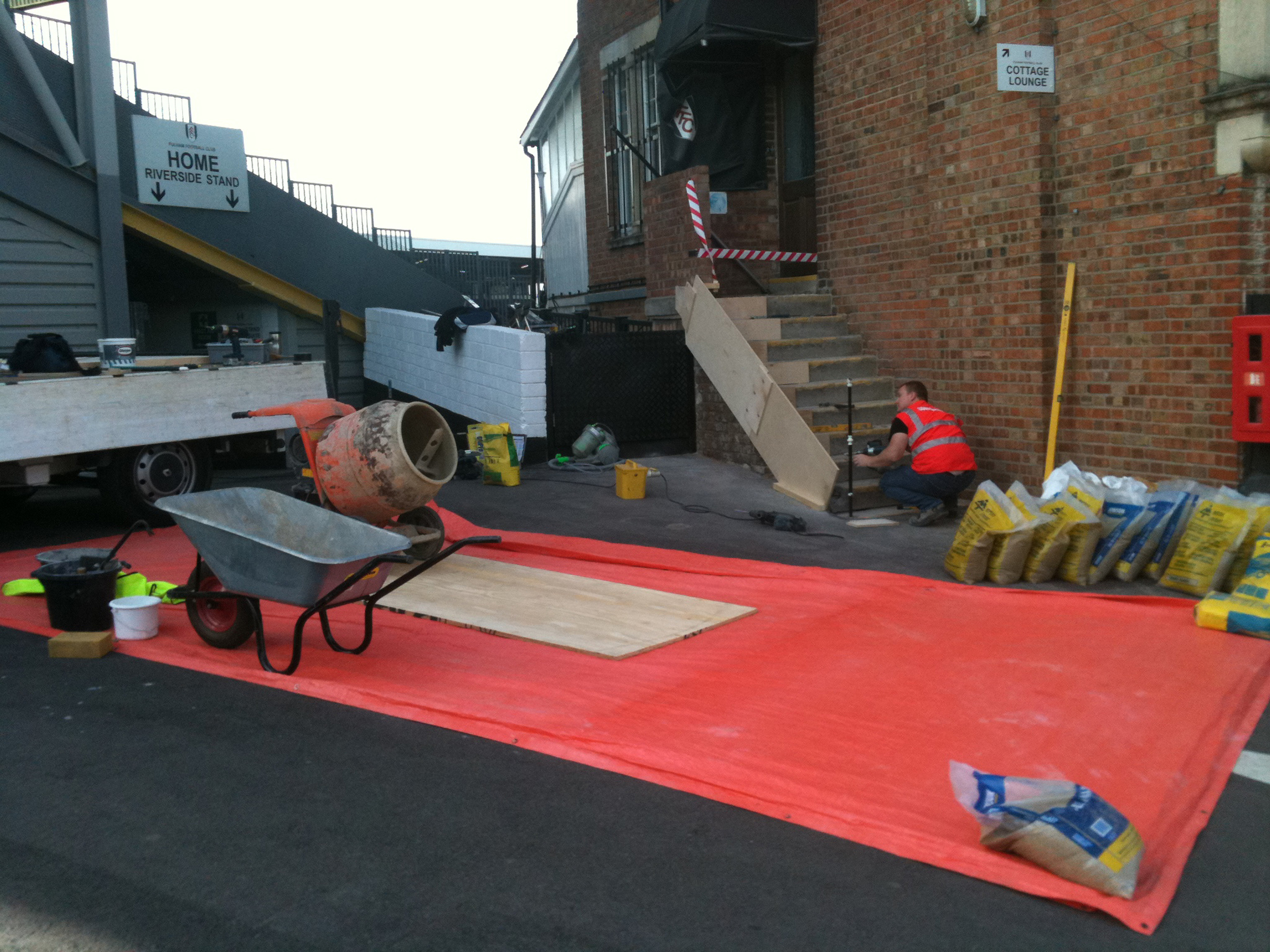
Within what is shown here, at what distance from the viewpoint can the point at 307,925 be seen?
10.1ft

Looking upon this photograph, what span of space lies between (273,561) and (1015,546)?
4.47 m

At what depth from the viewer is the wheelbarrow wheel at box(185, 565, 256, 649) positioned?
18.7 ft

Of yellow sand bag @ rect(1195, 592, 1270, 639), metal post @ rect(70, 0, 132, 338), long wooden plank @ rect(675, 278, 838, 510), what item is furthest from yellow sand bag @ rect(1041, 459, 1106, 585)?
metal post @ rect(70, 0, 132, 338)

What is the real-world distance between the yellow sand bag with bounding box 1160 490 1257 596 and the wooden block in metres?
6.14

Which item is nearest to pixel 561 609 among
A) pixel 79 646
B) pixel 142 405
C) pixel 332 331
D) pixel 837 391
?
pixel 79 646

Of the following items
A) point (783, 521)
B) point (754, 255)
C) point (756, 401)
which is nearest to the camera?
point (783, 521)

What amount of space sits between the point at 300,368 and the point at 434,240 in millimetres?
19087

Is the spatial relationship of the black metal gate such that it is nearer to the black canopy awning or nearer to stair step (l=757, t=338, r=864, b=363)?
stair step (l=757, t=338, r=864, b=363)

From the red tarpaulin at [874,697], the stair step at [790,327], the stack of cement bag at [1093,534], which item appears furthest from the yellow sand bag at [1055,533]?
the stair step at [790,327]

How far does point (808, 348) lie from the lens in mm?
11164

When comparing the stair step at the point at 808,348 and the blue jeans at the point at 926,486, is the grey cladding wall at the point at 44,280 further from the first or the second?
the blue jeans at the point at 926,486

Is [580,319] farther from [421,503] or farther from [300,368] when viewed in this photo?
[421,503]

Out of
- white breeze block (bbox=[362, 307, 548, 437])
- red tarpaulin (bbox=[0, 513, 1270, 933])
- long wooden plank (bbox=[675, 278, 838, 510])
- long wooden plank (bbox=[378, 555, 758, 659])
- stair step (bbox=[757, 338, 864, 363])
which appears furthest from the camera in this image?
white breeze block (bbox=[362, 307, 548, 437])

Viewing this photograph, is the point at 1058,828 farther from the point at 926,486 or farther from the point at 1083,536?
the point at 926,486
